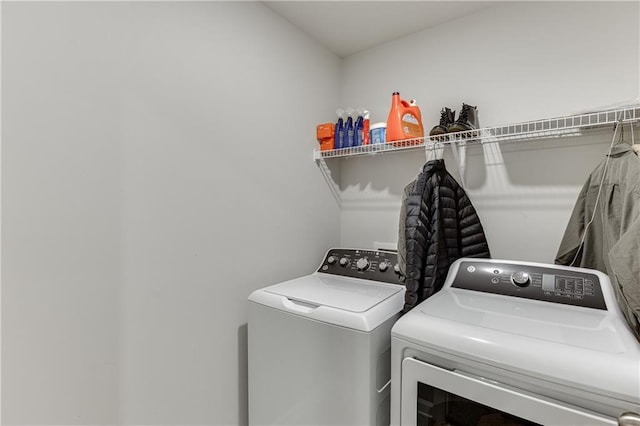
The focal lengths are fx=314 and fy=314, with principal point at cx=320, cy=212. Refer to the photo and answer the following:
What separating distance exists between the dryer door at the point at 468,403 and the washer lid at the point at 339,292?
0.98 feet

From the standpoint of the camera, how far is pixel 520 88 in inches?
62.7

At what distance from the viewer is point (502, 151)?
5.38ft

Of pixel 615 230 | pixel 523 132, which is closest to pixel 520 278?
pixel 615 230

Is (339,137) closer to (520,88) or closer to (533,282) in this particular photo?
(520,88)

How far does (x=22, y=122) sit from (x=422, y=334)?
136 centimetres

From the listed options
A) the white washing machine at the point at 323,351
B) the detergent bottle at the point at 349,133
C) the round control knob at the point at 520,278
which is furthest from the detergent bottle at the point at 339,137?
the round control knob at the point at 520,278

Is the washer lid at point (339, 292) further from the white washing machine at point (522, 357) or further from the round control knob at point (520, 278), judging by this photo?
the round control knob at point (520, 278)

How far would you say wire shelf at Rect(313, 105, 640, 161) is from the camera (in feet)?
3.99

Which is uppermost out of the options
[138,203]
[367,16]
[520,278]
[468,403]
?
[367,16]

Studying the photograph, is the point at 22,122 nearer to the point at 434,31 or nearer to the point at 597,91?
the point at 434,31

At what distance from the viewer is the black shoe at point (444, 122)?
1596mm

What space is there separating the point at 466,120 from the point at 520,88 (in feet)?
1.02

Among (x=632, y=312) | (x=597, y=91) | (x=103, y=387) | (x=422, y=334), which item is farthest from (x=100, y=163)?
(x=597, y=91)

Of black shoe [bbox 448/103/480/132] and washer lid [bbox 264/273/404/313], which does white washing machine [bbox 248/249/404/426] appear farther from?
black shoe [bbox 448/103/480/132]
